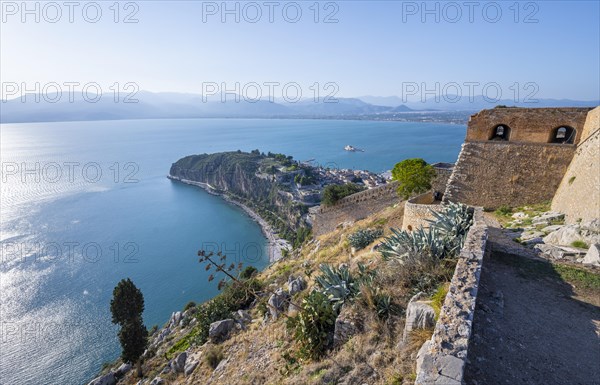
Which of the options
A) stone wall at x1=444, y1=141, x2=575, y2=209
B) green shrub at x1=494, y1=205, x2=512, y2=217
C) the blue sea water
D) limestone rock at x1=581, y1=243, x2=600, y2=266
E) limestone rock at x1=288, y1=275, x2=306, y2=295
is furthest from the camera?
the blue sea water

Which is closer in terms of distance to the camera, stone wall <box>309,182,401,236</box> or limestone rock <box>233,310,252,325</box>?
limestone rock <box>233,310,252,325</box>

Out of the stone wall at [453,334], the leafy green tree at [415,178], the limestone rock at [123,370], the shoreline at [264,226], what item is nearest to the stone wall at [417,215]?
the leafy green tree at [415,178]

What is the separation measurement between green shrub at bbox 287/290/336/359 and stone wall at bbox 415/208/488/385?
227 centimetres

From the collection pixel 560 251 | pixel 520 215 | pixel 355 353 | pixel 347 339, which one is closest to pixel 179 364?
pixel 347 339

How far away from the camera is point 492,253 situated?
7184 mm

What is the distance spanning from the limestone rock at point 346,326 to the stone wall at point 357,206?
14762 mm

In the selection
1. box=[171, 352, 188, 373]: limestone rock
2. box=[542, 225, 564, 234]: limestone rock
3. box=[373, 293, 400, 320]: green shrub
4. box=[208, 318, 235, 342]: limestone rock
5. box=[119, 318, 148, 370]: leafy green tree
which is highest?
box=[542, 225, 564, 234]: limestone rock

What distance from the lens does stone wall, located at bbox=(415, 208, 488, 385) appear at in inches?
122

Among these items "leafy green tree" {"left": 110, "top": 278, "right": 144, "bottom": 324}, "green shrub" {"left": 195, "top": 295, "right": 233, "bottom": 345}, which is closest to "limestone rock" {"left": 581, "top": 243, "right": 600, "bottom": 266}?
"green shrub" {"left": 195, "top": 295, "right": 233, "bottom": 345}

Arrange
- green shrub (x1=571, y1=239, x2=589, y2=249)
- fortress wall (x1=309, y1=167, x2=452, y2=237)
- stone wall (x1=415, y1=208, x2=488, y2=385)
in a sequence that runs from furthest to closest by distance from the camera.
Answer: fortress wall (x1=309, y1=167, x2=452, y2=237) < green shrub (x1=571, y1=239, x2=589, y2=249) < stone wall (x1=415, y1=208, x2=488, y2=385)

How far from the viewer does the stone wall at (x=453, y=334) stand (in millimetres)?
3108

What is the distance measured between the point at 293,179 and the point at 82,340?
4882 cm

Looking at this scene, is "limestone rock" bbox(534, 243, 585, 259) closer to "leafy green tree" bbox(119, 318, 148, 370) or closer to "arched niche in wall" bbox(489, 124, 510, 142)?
"arched niche in wall" bbox(489, 124, 510, 142)

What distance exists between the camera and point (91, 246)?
47344 mm
